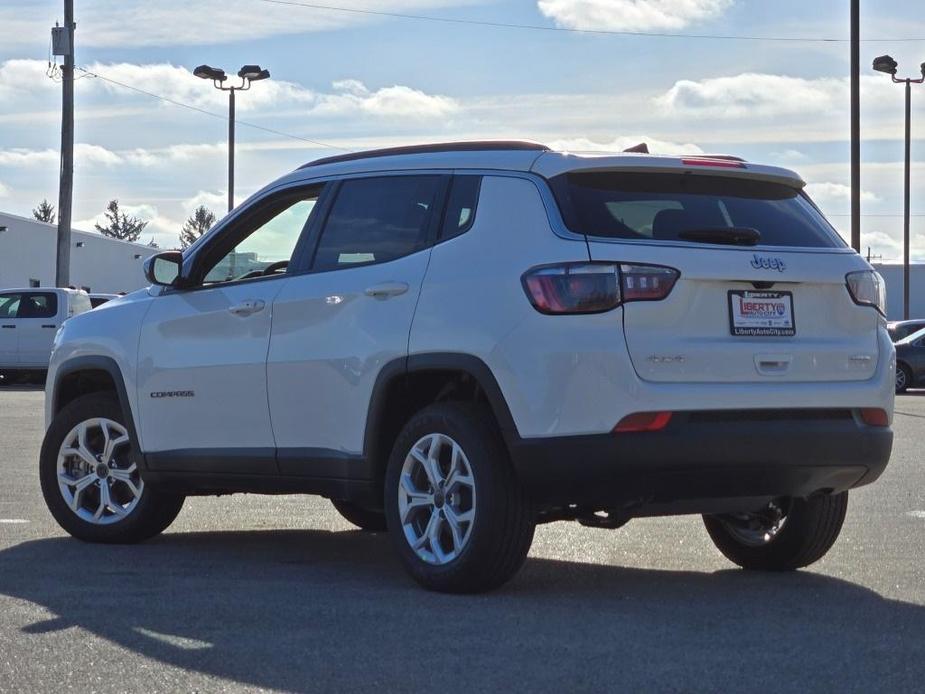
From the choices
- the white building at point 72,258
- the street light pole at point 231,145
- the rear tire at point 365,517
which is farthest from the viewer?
the white building at point 72,258

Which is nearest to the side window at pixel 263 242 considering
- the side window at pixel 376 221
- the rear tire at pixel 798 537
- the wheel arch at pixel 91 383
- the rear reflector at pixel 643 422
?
the side window at pixel 376 221

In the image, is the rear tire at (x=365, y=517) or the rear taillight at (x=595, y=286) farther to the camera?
the rear tire at (x=365, y=517)

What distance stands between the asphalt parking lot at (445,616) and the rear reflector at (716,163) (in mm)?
1779

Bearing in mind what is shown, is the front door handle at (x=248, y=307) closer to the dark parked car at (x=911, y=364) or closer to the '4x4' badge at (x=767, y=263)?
the '4x4' badge at (x=767, y=263)

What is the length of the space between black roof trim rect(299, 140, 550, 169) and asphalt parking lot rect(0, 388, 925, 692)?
6.10 ft

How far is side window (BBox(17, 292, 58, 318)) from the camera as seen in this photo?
3356 centimetres

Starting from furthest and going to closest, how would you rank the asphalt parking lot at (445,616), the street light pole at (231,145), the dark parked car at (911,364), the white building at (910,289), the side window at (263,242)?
the white building at (910,289), the street light pole at (231,145), the dark parked car at (911,364), the side window at (263,242), the asphalt parking lot at (445,616)

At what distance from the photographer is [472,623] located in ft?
21.1

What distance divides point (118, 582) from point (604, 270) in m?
2.54

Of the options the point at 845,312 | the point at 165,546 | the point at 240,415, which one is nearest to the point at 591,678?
the point at 845,312

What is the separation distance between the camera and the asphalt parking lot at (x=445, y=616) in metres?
5.49

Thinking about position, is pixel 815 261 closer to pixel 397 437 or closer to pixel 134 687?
pixel 397 437

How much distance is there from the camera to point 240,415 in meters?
8.28

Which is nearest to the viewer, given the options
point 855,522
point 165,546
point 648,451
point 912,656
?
point 912,656
